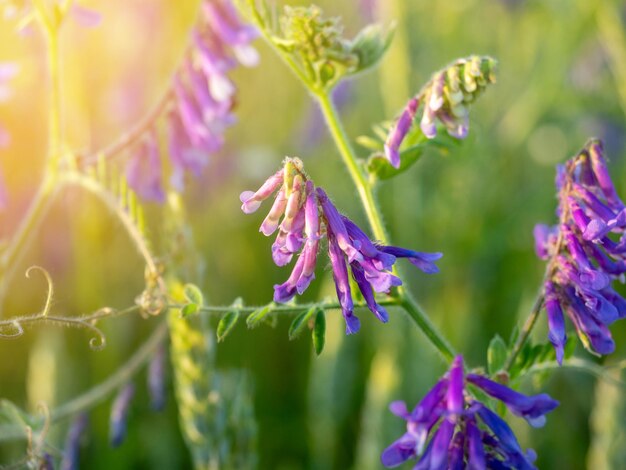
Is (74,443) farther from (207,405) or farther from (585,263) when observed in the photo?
(585,263)

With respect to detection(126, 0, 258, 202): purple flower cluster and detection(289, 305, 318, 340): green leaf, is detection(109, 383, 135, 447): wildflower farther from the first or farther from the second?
detection(289, 305, 318, 340): green leaf

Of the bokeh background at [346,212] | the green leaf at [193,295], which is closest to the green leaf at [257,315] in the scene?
the green leaf at [193,295]

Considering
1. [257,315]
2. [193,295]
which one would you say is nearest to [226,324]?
[257,315]

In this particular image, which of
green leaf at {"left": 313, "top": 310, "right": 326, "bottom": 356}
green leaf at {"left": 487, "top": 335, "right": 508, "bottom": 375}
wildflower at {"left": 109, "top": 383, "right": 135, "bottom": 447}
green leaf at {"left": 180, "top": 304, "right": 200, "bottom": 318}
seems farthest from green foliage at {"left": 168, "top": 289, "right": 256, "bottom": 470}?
green leaf at {"left": 487, "top": 335, "right": 508, "bottom": 375}

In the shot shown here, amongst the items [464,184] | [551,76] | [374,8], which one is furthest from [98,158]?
[374,8]

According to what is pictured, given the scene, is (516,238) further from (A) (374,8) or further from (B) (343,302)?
(B) (343,302)

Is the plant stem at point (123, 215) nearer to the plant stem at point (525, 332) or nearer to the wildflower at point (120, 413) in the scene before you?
the wildflower at point (120, 413)

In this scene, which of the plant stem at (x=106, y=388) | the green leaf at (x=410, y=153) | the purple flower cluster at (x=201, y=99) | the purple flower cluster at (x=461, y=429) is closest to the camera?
the purple flower cluster at (x=461, y=429)
